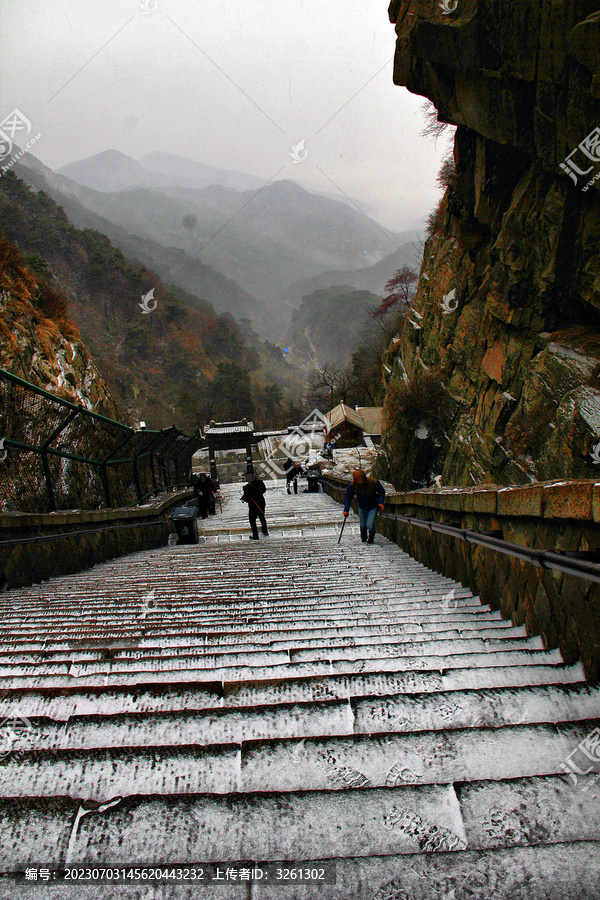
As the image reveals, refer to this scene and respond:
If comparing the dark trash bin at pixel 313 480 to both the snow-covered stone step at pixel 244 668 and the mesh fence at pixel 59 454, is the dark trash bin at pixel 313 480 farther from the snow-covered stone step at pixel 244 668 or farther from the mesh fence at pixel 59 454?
the snow-covered stone step at pixel 244 668

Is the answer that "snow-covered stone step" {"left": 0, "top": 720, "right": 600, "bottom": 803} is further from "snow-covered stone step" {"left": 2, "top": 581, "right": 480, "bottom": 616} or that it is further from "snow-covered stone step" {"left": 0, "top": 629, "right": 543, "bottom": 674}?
"snow-covered stone step" {"left": 2, "top": 581, "right": 480, "bottom": 616}

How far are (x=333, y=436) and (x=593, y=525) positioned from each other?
36387 mm

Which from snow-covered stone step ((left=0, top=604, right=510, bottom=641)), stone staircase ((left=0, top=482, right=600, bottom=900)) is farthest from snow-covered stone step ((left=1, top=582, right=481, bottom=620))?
stone staircase ((left=0, top=482, right=600, bottom=900))

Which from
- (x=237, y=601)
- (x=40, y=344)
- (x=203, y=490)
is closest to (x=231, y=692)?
(x=237, y=601)

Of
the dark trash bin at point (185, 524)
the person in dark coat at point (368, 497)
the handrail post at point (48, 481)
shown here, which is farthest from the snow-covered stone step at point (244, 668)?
the dark trash bin at point (185, 524)

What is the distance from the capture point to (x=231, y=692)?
210cm

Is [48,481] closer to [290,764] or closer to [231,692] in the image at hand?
Result: [231,692]

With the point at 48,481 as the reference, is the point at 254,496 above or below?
below

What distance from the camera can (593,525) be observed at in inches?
96.2

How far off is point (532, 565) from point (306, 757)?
1.94m

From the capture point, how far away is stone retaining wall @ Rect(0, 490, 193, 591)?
532 centimetres

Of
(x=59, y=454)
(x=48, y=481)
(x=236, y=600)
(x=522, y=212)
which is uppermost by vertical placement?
(x=522, y=212)

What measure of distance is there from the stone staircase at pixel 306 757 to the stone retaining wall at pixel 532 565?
5.9 inches

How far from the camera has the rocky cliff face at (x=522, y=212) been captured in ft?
42.9
